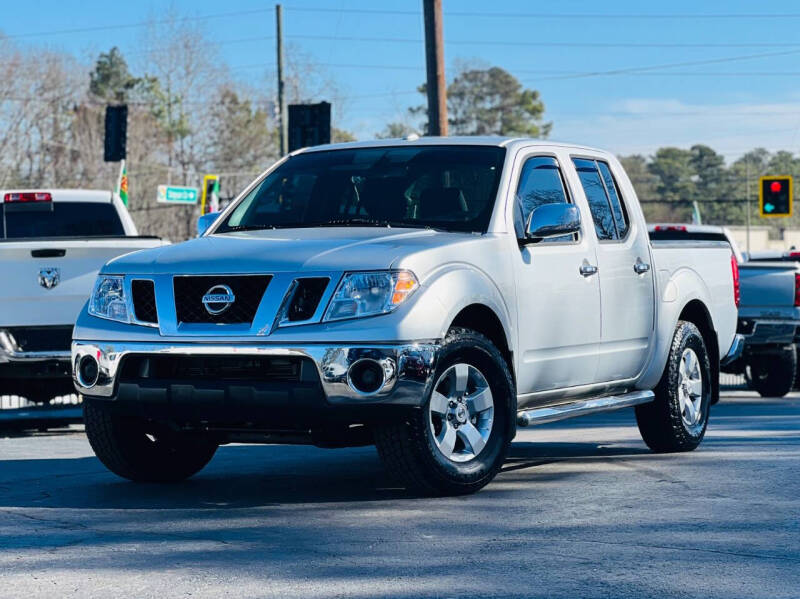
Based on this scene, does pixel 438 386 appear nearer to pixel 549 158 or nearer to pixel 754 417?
pixel 549 158

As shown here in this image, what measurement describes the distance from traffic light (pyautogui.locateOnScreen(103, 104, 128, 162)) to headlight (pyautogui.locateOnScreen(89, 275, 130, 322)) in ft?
77.6

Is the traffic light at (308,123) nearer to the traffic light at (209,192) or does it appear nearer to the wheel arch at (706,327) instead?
the traffic light at (209,192)

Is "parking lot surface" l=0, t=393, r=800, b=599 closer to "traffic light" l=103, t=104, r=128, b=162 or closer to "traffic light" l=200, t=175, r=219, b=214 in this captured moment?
"traffic light" l=103, t=104, r=128, b=162

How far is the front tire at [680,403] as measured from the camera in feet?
30.6

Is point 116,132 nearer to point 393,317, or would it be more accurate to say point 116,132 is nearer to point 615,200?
point 615,200

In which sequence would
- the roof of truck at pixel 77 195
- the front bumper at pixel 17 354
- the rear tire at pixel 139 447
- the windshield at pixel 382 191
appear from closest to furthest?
the rear tire at pixel 139 447 → the windshield at pixel 382 191 → the front bumper at pixel 17 354 → the roof of truck at pixel 77 195

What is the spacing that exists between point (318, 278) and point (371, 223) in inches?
41.3

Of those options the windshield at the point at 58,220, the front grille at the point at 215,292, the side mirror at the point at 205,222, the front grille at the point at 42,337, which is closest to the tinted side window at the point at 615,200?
the side mirror at the point at 205,222

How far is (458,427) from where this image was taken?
288 inches

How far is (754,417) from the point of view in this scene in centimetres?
1279

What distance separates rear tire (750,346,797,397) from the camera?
16594 millimetres

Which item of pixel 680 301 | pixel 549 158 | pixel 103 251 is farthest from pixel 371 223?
pixel 103 251

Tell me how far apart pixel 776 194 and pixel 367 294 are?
28.5 metres

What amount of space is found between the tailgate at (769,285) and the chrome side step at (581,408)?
302 inches
